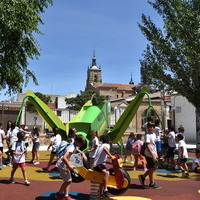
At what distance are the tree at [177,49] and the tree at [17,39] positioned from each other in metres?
6.55

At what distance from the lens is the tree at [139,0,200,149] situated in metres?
12.2

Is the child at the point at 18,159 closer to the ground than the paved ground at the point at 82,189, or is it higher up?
higher up

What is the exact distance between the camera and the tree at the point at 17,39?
30.7 ft

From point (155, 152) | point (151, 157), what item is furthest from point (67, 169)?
point (155, 152)

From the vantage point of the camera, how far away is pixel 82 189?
6.32 meters

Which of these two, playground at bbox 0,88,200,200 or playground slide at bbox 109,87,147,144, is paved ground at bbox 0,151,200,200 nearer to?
playground at bbox 0,88,200,200

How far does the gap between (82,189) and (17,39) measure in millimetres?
7363

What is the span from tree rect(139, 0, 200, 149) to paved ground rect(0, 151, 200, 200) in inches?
254

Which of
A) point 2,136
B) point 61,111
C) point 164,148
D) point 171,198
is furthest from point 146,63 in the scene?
point 61,111

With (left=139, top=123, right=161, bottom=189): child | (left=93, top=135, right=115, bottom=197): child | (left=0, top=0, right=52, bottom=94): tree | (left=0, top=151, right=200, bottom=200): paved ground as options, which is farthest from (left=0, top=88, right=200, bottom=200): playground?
(left=0, top=0, right=52, bottom=94): tree

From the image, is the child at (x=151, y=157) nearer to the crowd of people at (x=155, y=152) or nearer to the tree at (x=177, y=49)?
the crowd of people at (x=155, y=152)

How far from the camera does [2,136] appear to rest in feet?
30.0

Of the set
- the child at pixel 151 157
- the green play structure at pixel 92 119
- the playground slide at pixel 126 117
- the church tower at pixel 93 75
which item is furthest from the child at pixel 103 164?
the church tower at pixel 93 75

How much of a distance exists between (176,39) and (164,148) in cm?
615
